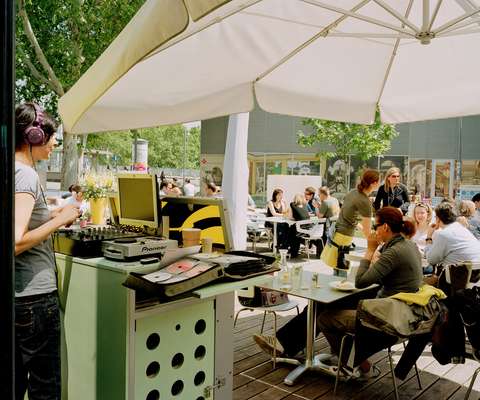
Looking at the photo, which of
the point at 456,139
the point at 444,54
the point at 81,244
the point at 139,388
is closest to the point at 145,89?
the point at 81,244

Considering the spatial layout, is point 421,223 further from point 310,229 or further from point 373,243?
point 310,229

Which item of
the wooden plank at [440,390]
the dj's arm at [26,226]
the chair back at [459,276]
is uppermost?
the dj's arm at [26,226]

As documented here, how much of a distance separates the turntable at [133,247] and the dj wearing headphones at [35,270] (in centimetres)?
39

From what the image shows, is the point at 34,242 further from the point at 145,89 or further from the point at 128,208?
the point at 145,89

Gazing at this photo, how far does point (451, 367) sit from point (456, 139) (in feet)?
67.7

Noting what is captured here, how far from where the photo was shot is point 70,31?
14.5 m

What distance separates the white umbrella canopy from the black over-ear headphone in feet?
1.11

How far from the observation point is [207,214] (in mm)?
3049

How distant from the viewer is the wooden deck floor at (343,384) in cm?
356

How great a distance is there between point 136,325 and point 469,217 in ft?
17.5

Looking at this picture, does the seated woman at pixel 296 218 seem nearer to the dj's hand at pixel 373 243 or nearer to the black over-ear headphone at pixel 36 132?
the dj's hand at pixel 373 243

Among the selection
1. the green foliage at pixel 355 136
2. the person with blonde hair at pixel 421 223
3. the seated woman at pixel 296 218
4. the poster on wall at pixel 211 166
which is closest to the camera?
the person with blonde hair at pixel 421 223

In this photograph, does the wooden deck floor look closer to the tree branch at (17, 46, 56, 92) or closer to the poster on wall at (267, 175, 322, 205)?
the tree branch at (17, 46, 56, 92)

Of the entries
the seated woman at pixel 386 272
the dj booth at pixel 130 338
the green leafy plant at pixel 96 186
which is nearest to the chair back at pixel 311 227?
the seated woman at pixel 386 272
